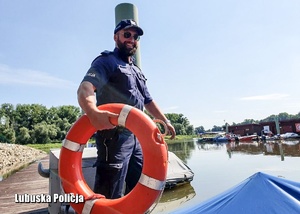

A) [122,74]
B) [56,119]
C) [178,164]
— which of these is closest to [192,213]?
[122,74]

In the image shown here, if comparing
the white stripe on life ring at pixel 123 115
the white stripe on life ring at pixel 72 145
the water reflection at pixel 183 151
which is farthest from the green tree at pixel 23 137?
the white stripe on life ring at pixel 123 115

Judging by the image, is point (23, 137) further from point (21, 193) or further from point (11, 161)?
point (21, 193)

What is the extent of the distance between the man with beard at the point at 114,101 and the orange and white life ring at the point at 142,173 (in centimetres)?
9

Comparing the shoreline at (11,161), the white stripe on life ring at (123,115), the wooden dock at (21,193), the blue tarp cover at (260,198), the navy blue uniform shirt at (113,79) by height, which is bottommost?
the wooden dock at (21,193)

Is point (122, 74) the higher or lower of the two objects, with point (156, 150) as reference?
higher

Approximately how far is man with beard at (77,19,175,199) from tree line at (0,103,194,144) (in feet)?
141

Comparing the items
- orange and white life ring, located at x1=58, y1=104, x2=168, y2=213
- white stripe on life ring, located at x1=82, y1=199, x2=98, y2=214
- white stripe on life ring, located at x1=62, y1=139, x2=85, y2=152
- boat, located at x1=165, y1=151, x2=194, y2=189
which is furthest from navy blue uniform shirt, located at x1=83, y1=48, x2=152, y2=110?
boat, located at x1=165, y1=151, x2=194, y2=189

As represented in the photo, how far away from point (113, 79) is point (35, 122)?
183ft

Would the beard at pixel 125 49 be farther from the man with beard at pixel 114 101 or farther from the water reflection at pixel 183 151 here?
the water reflection at pixel 183 151

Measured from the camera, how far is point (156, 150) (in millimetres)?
1259

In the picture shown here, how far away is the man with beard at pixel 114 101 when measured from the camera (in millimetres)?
1286

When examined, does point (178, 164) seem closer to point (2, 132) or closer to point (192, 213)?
point (192, 213)

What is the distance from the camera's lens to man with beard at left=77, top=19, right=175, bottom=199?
129cm

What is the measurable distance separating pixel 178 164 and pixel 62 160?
4.85m
